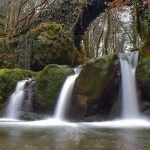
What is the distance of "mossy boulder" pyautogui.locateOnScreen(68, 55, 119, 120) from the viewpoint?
10297 millimetres

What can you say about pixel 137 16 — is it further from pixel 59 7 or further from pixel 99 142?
pixel 99 142

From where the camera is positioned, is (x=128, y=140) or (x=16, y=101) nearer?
(x=128, y=140)

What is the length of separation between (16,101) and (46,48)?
4481mm

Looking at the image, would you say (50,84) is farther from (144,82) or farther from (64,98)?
(144,82)

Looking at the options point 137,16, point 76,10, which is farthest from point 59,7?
point 137,16

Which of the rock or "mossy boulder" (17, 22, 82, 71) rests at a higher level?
"mossy boulder" (17, 22, 82, 71)

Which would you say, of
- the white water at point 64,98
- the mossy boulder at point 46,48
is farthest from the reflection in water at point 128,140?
the mossy boulder at point 46,48

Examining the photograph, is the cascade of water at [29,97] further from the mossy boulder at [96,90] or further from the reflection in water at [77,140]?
the reflection in water at [77,140]

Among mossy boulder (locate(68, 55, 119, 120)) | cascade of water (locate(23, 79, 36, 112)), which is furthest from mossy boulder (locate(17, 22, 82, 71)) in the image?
mossy boulder (locate(68, 55, 119, 120))

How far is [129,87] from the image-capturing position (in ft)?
35.0

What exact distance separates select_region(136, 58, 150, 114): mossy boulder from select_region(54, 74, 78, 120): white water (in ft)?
7.00

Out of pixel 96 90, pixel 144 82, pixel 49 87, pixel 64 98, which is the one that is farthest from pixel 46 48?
pixel 144 82

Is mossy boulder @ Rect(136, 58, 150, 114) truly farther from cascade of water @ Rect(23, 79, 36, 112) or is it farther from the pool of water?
cascade of water @ Rect(23, 79, 36, 112)

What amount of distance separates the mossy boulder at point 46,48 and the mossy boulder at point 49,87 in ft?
12.5
